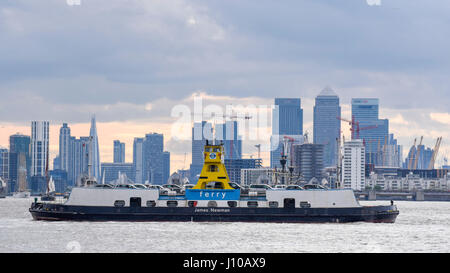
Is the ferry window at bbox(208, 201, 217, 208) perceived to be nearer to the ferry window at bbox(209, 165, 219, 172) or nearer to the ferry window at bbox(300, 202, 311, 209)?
the ferry window at bbox(209, 165, 219, 172)

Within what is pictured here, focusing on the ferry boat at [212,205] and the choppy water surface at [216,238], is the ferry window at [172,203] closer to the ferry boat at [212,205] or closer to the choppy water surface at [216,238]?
the ferry boat at [212,205]

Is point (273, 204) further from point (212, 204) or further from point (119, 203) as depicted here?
point (119, 203)

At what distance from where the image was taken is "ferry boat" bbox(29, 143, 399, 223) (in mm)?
86312

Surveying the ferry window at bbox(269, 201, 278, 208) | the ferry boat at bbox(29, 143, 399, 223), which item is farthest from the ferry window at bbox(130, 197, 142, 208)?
the ferry window at bbox(269, 201, 278, 208)

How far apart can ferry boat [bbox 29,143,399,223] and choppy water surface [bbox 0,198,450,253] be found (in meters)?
1.46

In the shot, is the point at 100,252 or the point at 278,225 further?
the point at 278,225

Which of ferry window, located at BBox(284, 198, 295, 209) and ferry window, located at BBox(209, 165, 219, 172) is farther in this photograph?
ferry window, located at BBox(209, 165, 219, 172)

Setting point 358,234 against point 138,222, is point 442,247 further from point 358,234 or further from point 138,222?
point 138,222

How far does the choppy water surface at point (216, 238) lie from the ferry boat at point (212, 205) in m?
1.46

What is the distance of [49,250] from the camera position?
200 ft
